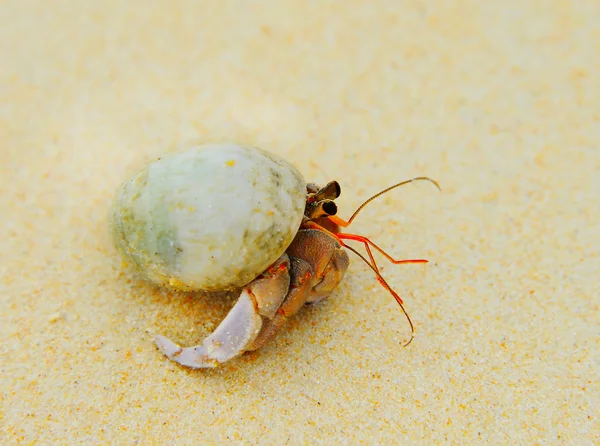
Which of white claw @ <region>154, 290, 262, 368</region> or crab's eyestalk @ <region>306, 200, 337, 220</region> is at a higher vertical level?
crab's eyestalk @ <region>306, 200, 337, 220</region>

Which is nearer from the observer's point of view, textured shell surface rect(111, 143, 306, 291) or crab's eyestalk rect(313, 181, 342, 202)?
textured shell surface rect(111, 143, 306, 291)

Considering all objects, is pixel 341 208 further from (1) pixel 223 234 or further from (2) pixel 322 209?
(1) pixel 223 234

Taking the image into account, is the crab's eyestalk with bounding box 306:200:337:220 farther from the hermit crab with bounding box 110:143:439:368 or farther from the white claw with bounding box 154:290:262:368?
the white claw with bounding box 154:290:262:368

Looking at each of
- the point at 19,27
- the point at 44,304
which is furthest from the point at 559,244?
the point at 19,27

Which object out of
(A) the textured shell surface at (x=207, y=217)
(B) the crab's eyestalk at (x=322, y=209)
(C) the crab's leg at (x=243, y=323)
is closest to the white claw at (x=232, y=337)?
(C) the crab's leg at (x=243, y=323)

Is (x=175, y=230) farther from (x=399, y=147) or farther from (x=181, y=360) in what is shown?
(x=399, y=147)

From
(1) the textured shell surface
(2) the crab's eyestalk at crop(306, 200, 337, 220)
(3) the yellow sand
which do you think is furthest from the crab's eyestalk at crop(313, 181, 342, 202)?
(3) the yellow sand
